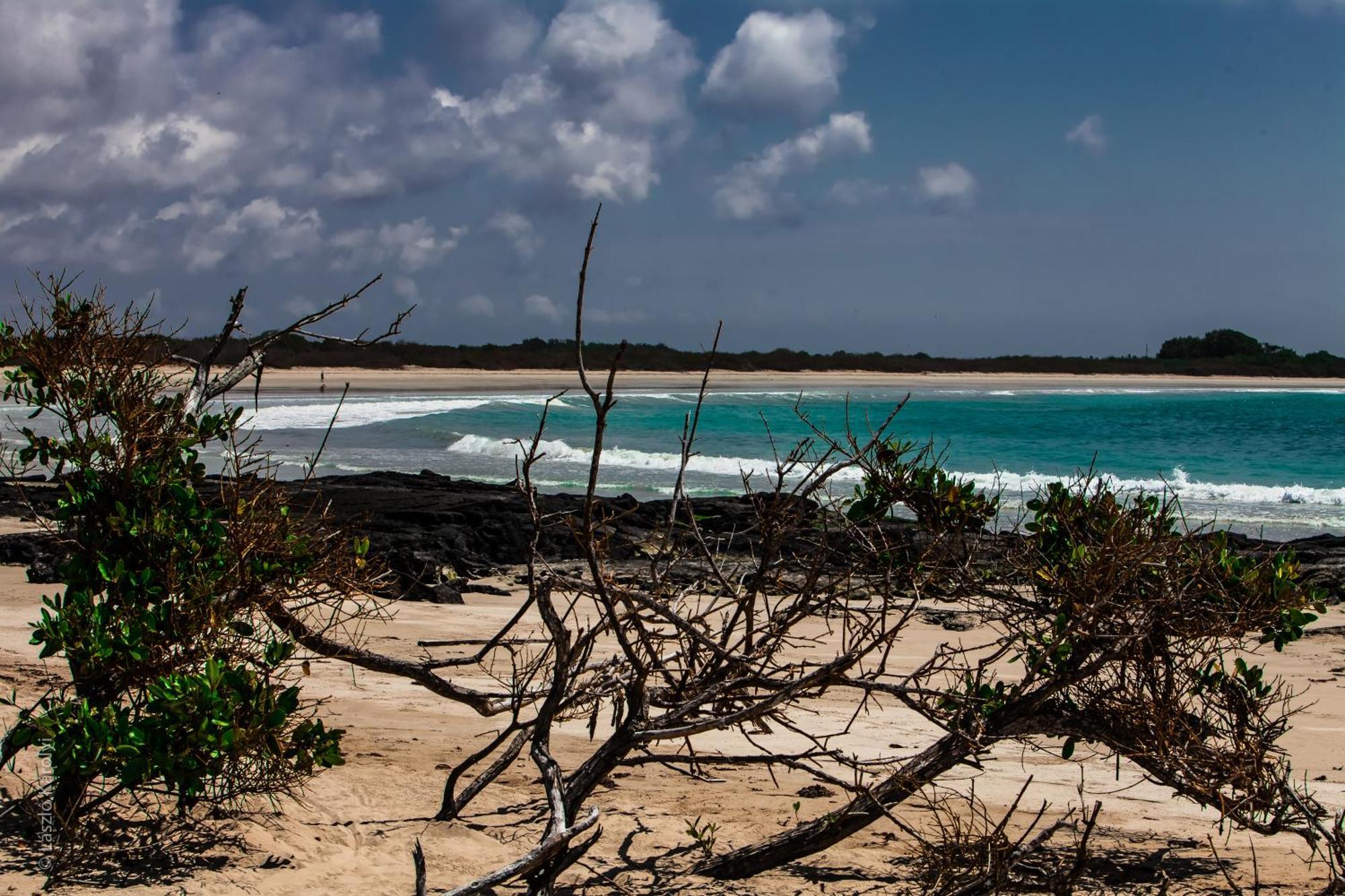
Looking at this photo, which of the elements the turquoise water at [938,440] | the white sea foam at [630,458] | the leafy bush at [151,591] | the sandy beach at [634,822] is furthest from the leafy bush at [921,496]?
the white sea foam at [630,458]

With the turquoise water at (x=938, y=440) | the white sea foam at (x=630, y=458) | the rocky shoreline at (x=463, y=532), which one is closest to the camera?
the rocky shoreline at (x=463, y=532)

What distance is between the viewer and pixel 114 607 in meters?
3.60

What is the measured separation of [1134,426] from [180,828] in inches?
1561

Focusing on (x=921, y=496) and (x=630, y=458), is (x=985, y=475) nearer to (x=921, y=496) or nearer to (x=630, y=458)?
(x=630, y=458)

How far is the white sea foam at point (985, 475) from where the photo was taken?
20203mm

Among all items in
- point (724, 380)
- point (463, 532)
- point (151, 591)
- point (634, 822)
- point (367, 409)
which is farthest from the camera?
point (724, 380)

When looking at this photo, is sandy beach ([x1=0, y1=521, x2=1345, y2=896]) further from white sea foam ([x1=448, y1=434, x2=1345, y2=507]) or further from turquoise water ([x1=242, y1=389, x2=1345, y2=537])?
white sea foam ([x1=448, y1=434, x2=1345, y2=507])

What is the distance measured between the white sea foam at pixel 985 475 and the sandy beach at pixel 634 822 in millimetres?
11532

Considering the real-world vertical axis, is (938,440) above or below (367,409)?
below

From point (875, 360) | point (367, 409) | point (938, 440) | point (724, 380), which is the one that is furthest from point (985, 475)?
point (875, 360)

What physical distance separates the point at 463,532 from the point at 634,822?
23.9 feet

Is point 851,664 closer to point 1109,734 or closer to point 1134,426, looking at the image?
point 1109,734

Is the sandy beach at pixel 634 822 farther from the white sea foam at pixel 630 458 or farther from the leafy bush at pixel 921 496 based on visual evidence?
the white sea foam at pixel 630 458

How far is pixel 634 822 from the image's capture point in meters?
4.37
